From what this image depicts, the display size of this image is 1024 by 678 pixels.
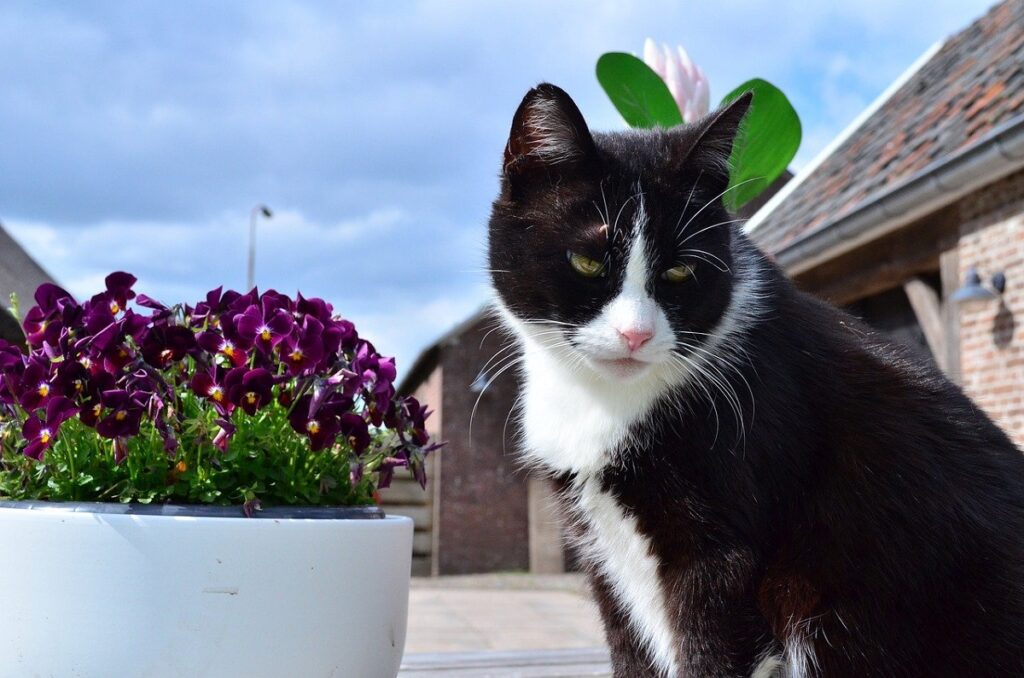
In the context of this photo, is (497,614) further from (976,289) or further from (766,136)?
(766,136)

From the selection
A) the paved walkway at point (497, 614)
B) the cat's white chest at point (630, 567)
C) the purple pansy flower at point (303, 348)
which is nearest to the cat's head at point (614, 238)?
the cat's white chest at point (630, 567)

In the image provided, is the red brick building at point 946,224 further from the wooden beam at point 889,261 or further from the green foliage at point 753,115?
the green foliage at point 753,115

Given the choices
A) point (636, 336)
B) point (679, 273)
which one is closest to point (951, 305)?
point (679, 273)

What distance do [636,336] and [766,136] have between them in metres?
0.86

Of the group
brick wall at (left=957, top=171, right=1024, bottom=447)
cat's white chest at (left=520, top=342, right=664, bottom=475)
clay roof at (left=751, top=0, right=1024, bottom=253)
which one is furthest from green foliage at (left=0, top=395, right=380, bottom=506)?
brick wall at (left=957, top=171, right=1024, bottom=447)

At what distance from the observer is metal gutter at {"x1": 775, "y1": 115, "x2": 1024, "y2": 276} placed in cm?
460

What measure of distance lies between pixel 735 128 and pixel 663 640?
872mm

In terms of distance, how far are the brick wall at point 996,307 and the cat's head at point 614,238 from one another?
14.1 ft

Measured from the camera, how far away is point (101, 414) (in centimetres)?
133

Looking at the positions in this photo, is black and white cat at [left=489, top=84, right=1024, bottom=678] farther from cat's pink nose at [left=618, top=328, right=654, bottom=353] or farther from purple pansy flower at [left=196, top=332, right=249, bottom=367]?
purple pansy flower at [left=196, top=332, right=249, bottom=367]

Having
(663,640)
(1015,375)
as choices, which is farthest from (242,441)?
(1015,375)

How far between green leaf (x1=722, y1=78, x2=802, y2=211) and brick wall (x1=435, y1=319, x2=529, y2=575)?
9042 mm

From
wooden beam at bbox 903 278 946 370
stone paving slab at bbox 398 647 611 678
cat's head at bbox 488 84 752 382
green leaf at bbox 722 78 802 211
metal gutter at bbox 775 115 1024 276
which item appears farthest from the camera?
wooden beam at bbox 903 278 946 370

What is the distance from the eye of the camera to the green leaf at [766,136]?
78.2 inches
